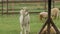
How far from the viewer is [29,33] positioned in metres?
8.41

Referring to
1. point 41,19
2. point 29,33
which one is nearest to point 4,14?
point 41,19

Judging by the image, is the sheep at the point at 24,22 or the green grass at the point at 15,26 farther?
the green grass at the point at 15,26

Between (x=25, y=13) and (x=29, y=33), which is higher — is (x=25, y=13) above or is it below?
above

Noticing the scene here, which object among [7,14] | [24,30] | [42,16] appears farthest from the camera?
[7,14]

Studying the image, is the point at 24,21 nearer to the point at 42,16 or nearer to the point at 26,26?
the point at 26,26

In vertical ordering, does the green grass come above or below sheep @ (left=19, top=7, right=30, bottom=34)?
below

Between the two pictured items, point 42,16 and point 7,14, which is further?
point 7,14

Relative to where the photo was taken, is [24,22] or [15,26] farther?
[15,26]

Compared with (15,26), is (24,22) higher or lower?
higher

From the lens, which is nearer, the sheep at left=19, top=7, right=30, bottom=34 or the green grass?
the sheep at left=19, top=7, right=30, bottom=34

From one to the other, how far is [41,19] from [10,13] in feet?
11.9

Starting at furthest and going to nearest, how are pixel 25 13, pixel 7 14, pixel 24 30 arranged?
pixel 7 14
pixel 24 30
pixel 25 13

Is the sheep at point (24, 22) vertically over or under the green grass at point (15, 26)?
over

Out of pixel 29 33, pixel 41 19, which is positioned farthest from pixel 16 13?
pixel 29 33
